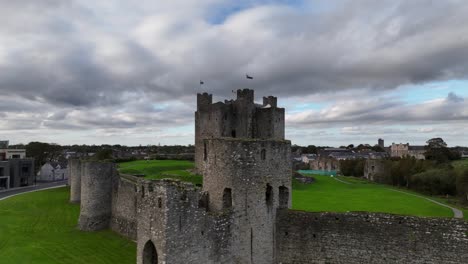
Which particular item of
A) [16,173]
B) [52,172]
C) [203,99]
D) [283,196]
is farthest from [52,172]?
[283,196]

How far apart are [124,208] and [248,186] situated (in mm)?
14859

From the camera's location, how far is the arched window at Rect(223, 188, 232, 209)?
45.3 feet

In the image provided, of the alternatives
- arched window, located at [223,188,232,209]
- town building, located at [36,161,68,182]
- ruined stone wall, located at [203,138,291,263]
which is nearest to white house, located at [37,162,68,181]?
town building, located at [36,161,68,182]

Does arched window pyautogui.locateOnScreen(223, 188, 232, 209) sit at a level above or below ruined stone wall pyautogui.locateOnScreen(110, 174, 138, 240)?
above

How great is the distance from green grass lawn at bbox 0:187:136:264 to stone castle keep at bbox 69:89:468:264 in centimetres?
832

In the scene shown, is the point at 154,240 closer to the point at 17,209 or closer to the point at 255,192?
the point at 255,192

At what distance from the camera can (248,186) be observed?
44.6 feet

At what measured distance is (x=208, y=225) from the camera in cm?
1250

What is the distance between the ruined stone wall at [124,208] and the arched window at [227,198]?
11860 mm

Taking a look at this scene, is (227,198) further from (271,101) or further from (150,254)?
(271,101)

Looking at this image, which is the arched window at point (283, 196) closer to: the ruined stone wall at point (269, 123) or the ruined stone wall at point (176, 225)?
the ruined stone wall at point (176, 225)

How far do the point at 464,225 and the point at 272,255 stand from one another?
6.83 m

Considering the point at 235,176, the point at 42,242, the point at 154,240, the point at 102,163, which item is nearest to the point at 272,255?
the point at 235,176

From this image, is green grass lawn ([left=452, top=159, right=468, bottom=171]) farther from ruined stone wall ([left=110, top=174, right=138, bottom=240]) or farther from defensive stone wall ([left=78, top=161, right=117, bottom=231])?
defensive stone wall ([left=78, top=161, right=117, bottom=231])
